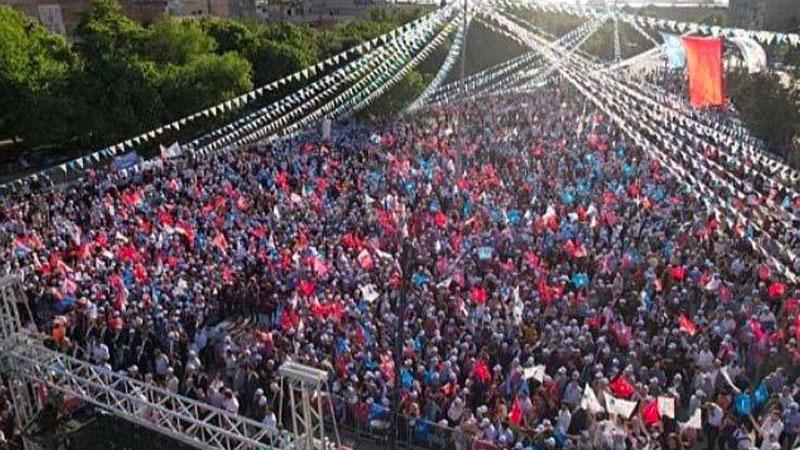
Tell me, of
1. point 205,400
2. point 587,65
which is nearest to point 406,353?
point 205,400

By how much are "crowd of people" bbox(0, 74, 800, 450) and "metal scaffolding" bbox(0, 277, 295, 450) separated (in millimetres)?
1185

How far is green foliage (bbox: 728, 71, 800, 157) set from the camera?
30.1 metres

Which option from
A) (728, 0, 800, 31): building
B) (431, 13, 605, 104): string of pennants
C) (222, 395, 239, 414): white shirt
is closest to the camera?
(222, 395, 239, 414): white shirt

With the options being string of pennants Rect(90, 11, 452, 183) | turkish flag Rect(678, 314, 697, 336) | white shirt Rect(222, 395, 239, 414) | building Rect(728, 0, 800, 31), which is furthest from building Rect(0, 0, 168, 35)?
building Rect(728, 0, 800, 31)

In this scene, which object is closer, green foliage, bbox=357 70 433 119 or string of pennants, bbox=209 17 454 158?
string of pennants, bbox=209 17 454 158

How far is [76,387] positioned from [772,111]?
1104 inches

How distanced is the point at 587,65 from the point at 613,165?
230 inches

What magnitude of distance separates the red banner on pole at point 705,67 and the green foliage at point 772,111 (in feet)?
59.9

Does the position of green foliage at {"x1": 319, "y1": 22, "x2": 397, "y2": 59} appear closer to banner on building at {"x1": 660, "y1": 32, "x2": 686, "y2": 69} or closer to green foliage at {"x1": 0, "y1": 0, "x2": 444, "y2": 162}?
green foliage at {"x1": 0, "y1": 0, "x2": 444, "y2": 162}

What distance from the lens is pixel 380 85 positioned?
35.3m

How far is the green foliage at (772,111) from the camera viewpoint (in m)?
30.1

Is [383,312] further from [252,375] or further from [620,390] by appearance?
[620,390]

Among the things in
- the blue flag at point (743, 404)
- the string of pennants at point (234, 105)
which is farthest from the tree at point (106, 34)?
the blue flag at point (743, 404)

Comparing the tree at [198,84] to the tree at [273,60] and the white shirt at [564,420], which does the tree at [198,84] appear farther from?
the white shirt at [564,420]
